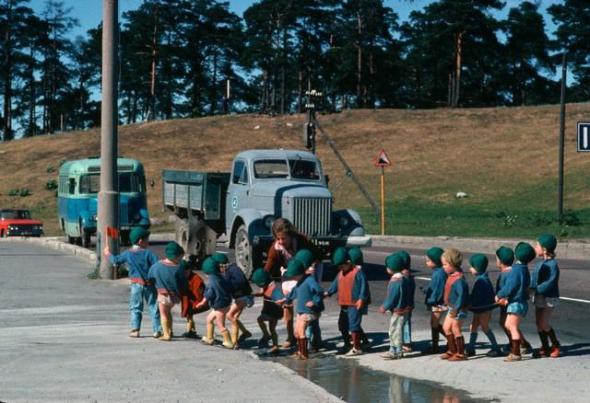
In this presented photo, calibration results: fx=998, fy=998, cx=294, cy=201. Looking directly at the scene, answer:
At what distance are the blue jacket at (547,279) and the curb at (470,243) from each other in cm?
1565

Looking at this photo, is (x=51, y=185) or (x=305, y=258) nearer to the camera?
(x=305, y=258)

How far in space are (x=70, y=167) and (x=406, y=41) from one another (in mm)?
74566

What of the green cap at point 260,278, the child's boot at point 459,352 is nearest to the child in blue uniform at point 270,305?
the green cap at point 260,278

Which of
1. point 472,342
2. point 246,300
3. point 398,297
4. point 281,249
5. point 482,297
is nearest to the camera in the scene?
point 398,297

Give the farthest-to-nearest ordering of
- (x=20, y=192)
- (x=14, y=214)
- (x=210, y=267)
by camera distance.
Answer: (x=20, y=192) → (x=14, y=214) → (x=210, y=267)

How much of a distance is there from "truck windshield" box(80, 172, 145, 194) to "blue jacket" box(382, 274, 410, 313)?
877 inches

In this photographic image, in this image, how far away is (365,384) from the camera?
9.69 metres

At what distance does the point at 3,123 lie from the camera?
4023 inches

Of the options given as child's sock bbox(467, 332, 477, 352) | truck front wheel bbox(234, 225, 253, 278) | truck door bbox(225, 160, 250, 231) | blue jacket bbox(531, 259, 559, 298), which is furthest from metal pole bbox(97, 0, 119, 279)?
blue jacket bbox(531, 259, 559, 298)

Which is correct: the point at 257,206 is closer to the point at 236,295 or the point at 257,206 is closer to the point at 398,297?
the point at 236,295

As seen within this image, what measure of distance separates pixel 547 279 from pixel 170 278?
4.32 metres

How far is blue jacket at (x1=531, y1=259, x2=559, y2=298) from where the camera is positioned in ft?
35.5

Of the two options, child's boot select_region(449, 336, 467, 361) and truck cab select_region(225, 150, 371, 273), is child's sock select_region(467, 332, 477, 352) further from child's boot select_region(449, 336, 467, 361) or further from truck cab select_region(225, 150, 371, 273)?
truck cab select_region(225, 150, 371, 273)

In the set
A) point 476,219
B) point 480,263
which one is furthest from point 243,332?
point 476,219
